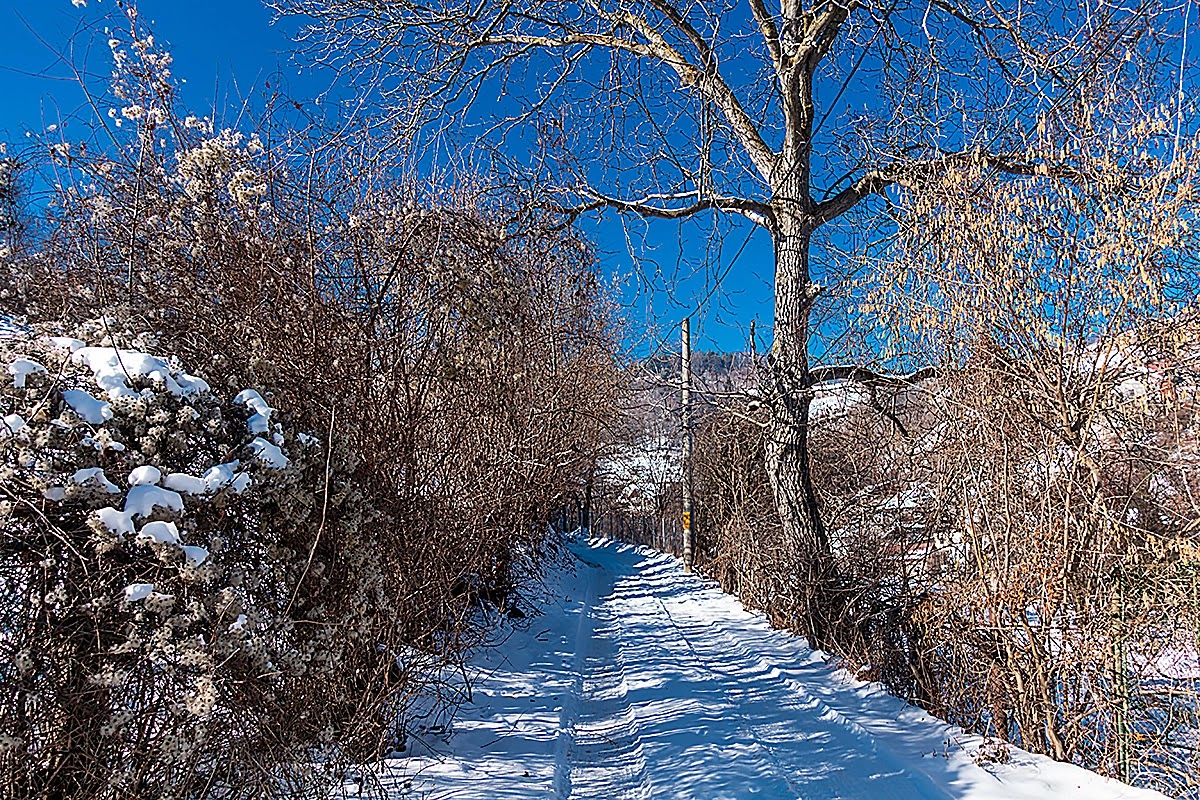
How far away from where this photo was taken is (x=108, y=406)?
2.24 meters

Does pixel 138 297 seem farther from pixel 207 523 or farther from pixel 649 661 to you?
pixel 649 661

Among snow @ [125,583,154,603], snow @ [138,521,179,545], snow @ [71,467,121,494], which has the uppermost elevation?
snow @ [71,467,121,494]

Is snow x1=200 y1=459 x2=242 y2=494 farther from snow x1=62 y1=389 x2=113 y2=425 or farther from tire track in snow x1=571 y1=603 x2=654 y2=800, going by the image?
tire track in snow x1=571 y1=603 x2=654 y2=800

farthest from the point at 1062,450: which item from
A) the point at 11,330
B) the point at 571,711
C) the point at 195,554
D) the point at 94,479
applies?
the point at 11,330

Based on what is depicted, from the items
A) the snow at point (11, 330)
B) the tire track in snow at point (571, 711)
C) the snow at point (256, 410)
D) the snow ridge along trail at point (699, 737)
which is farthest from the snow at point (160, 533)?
the tire track in snow at point (571, 711)

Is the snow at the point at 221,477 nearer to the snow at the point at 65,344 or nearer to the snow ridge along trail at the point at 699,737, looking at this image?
the snow at the point at 65,344

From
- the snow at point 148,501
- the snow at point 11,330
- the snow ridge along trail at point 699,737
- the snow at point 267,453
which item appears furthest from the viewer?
the snow ridge along trail at point 699,737

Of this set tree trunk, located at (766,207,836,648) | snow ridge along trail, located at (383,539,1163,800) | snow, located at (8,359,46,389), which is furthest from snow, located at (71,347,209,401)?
tree trunk, located at (766,207,836,648)

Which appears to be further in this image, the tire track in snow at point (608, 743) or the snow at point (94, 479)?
the tire track in snow at point (608, 743)

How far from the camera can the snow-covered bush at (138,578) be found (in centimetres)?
204

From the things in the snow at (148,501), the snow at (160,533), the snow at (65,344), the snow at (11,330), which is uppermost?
the snow at (11,330)

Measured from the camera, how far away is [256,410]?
2727mm

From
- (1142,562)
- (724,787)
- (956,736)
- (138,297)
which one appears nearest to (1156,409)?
(1142,562)

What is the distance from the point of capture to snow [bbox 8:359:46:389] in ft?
7.00
